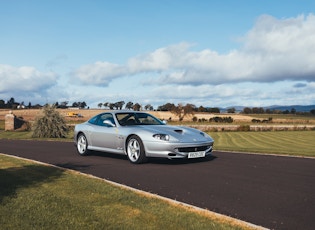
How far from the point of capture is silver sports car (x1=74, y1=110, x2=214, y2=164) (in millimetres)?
9664

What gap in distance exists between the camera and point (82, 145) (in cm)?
1231

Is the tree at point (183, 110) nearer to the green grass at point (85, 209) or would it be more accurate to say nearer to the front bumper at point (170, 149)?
the front bumper at point (170, 149)

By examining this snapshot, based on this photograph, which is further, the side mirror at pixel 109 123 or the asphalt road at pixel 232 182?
the side mirror at pixel 109 123

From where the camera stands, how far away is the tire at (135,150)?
9914 millimetres

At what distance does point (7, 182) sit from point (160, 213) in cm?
335

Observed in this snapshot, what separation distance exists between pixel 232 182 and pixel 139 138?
3.34m

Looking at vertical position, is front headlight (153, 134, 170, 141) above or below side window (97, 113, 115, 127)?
below

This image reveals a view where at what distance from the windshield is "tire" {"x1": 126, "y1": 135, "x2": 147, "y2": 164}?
96 cm

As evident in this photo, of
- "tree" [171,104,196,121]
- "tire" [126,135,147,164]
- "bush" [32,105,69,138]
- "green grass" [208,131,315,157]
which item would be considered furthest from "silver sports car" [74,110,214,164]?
"tree" [171,104,196,121]

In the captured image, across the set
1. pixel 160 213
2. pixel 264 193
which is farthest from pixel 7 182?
pixel 264 193

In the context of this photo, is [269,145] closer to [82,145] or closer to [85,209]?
[82,145]

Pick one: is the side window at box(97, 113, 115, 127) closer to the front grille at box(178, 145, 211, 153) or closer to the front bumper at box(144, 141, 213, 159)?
the front bumper at box(144, 141, 213, 159)

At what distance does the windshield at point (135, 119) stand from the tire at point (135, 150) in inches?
37.7

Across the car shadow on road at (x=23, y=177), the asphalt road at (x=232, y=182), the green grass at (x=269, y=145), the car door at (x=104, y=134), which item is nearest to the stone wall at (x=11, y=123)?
the green grass at (x=269, y=145)
